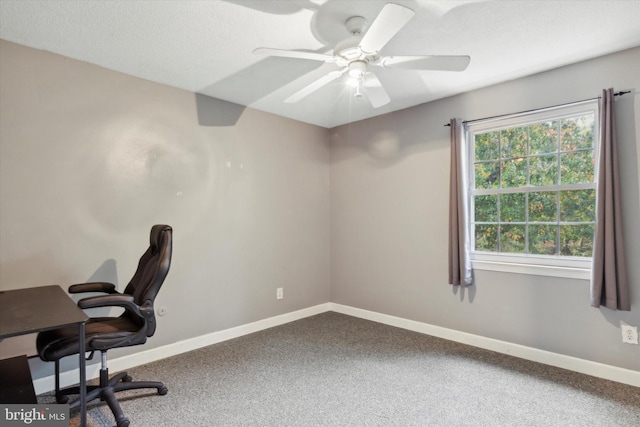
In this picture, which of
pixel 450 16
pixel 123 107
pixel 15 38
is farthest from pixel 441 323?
pixel 15 38

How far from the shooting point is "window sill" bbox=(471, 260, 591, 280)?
8.68 ft

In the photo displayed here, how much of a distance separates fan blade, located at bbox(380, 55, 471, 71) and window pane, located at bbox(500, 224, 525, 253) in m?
1.69

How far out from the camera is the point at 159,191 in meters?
2.96

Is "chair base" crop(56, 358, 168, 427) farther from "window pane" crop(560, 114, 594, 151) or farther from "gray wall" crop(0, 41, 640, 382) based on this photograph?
"window pane" crop(560, 114, 594, 151)

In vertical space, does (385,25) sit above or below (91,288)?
above

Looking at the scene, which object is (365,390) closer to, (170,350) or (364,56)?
(170,350)

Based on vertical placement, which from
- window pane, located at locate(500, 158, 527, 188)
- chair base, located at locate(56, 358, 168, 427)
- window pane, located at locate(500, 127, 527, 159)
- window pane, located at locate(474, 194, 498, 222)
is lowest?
chair base, located at locate(56, 358, 168, 427)

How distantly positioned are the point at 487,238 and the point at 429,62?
1901 mm

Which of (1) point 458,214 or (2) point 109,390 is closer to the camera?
(2) point 109,390

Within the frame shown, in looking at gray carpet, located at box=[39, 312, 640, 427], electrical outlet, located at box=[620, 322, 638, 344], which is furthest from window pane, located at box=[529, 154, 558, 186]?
gray carpet, located at box=[39, 312, 640, 427]

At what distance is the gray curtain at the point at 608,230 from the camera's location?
2396 mm

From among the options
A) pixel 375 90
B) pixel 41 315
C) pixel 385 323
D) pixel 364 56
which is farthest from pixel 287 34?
pixel 385 323

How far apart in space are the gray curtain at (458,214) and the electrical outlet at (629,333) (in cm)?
108

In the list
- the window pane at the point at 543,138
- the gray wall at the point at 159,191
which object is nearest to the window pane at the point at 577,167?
the window pane at the point at 543,138
